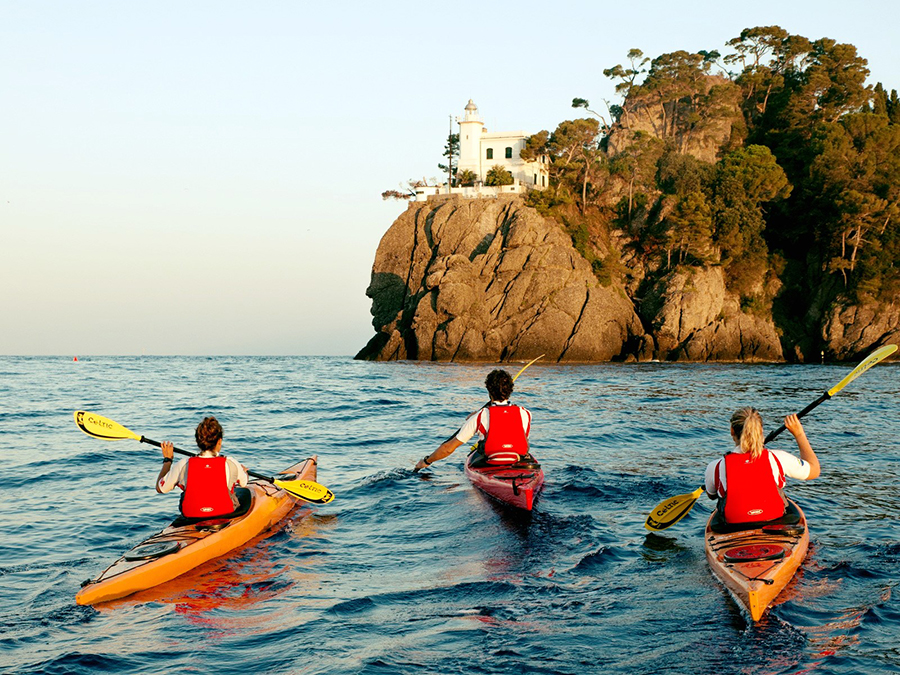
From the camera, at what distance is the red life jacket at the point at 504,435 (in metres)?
10.2

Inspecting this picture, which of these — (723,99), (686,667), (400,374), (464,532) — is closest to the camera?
(686,667)

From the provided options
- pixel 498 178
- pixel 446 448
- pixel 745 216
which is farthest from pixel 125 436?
pixel 498 178

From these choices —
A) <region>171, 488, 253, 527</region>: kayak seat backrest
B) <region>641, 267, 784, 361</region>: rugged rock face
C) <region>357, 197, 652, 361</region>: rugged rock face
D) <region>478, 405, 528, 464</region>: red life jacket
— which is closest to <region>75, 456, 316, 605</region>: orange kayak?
<region>171, 488, 253, 527</region>: kayak seat backrest

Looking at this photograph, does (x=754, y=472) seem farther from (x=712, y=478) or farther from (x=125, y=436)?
(x=125, y=436)

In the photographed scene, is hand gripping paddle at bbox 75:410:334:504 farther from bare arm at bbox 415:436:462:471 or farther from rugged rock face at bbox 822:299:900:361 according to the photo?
rugged rock face at bbox 822:299:900:361

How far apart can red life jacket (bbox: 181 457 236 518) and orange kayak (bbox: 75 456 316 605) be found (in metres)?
0.16

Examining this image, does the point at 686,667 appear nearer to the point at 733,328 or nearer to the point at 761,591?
the point at 761,591

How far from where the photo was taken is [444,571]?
301 inches

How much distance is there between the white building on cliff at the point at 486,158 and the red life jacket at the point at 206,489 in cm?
5809

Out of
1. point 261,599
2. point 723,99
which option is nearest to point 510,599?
point 261,599

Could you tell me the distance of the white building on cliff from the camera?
217 feet

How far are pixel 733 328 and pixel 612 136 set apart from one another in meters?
30.8

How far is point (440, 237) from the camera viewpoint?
5922 cm

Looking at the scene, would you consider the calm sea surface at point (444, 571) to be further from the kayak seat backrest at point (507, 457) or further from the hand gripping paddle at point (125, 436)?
the kayak seat backrest at point (507, 457)
